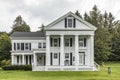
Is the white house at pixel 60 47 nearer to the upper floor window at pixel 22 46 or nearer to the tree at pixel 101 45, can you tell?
the upper floor window at pixel 22 46

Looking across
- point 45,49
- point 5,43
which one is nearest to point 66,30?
point 45,49

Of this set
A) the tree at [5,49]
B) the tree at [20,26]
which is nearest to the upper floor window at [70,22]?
the tree at [5,49]

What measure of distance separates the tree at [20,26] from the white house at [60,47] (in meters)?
35.7

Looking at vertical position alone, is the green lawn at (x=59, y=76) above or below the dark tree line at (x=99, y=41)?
below

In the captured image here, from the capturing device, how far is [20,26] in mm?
107062

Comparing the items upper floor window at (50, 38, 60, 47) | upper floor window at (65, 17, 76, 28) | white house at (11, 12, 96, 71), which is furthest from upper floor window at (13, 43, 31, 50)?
upper floor window at (65, 17, 76, 28)

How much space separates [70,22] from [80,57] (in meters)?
6.88

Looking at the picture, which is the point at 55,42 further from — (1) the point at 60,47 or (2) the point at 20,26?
(2) the point at 20,26

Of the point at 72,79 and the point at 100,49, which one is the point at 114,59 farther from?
the point at 72,79

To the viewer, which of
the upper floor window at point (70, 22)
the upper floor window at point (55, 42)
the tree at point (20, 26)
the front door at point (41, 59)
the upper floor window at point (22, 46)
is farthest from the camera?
the tree at point (20, 26)

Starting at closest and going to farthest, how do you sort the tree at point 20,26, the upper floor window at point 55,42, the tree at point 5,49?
the upper floor window at point 55,42, the tree at point 5,49, the tree at point 20,26

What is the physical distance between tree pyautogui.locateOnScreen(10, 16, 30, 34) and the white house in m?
35.7

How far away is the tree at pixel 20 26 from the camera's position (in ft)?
343

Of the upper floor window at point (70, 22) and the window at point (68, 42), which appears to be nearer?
the upper floor window at point (70, 22)
